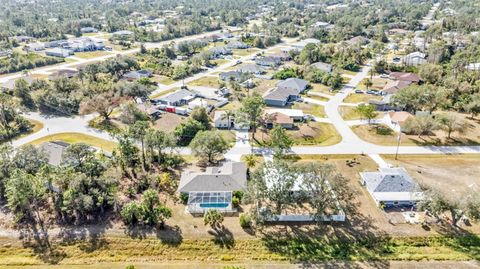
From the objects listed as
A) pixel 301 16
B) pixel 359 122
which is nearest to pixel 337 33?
pixel 301 16

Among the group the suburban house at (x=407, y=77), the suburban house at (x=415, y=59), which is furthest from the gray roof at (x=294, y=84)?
the suburban house at (x=415, y=59)

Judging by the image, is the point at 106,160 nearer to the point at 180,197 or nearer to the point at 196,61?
the point at 180,197

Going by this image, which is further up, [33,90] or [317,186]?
[317,186]

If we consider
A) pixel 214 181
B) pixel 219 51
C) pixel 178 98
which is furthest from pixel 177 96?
pixel 219 51

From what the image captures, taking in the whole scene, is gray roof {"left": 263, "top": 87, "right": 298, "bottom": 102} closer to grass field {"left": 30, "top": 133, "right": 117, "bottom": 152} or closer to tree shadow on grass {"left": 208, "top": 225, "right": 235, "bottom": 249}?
grass field {"left": 30, "top": 133, "right": 117, "bottom": 152}

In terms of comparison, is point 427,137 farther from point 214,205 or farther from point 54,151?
point 54,151

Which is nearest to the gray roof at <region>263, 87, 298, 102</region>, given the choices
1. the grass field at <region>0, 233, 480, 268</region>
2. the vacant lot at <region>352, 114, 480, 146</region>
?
the vacant lot at <region>352, 114, 480, 146</region>
